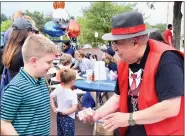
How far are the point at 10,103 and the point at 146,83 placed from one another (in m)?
0.75

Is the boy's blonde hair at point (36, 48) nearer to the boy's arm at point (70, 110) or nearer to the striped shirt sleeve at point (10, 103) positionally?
the striped shirt sleeve at point (10, 103)

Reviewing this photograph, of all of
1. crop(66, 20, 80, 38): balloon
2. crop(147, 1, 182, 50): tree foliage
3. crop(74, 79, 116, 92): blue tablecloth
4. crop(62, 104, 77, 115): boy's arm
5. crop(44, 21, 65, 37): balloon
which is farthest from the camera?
crop(147, 1, 182, 50): tree foliage

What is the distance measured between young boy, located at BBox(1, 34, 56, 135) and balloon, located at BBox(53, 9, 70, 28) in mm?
6304

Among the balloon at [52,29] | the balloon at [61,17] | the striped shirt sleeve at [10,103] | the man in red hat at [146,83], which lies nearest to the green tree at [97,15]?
the balloon at [52,29]

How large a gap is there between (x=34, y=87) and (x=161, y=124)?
2.45 feet

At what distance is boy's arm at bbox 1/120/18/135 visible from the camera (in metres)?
1.50

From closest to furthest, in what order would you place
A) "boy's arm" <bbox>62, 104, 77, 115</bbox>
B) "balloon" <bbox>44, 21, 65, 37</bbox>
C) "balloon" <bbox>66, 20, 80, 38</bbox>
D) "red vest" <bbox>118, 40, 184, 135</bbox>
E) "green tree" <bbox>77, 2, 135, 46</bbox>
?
"red vest" <bbox>118, 40, 184, 135</bbox> < "boy's arm" <bbox>62, 104, 77, 115</bbox> < "balloon" <bbox>44, 21, 65, 37</bbox> < "balloon" <bbox>66, 20, 80, 38</bbox> < "green tree" <bbox>77, 2, 135, 46</bbox>

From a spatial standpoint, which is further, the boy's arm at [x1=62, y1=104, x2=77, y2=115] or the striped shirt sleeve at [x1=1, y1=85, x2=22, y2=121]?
the boy's arm at [x1=62, y1=104, x2=77, y2=115]

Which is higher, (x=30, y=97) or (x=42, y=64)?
(x=42, y=64)

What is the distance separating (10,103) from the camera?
60.3 inches

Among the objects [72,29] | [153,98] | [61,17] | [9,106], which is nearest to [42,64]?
[9,106]

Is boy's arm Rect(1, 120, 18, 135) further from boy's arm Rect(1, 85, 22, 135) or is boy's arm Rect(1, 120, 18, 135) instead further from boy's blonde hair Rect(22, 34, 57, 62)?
boy's blonde hair Rect(22, 34, 57, 62)

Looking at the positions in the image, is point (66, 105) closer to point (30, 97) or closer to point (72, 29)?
point (30, 97)

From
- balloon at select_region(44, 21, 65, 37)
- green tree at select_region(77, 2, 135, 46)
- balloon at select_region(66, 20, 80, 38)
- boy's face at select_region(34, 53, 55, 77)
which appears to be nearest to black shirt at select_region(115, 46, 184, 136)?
boy's face at select_region(34, 53, 55, 77)
